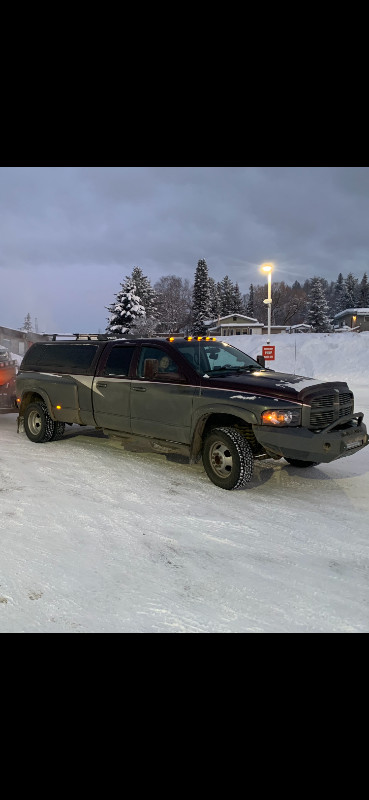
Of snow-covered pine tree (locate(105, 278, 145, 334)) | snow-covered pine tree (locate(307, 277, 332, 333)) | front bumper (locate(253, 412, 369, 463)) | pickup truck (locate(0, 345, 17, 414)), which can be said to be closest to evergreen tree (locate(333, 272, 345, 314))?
snow-covered pine tree (locate(307, 277, 332, 333))

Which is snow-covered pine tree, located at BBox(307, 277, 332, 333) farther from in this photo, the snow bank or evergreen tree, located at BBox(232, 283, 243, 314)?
the snow bank

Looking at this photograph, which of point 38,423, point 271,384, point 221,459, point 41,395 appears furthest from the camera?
point 38,423

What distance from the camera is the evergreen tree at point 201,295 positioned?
211ft

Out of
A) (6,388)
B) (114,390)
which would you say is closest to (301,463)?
(114,390)

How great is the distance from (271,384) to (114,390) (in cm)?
238

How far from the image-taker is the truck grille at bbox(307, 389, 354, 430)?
510 cm

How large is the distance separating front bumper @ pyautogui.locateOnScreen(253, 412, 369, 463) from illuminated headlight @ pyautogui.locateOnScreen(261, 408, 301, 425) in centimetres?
7

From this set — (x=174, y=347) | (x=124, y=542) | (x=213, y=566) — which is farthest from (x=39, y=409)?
(x=213, y=566)

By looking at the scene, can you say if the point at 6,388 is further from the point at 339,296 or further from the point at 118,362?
the point at 339,296

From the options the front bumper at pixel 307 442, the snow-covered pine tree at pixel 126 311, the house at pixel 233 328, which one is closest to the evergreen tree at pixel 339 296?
the house at pixel 233 328

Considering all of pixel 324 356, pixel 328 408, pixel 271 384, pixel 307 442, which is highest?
pixel 324 356

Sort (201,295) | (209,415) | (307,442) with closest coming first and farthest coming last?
(307,442), (209,415), (201,295)

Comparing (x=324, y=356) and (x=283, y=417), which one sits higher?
(x=324, y=356)

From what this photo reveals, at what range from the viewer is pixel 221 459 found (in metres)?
5.53
